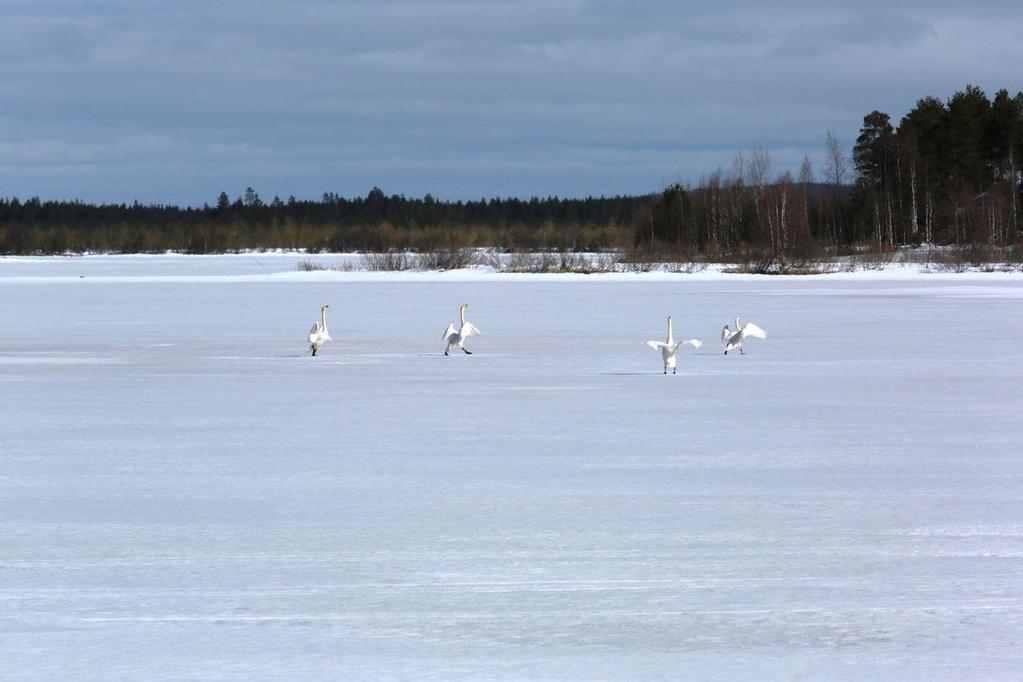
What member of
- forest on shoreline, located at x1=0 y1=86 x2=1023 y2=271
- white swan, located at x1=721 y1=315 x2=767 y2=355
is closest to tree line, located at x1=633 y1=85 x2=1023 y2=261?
forest on shoreline, located at x1=0 y1=86 x2=1023 y2=271

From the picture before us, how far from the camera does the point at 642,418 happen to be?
1023 cm

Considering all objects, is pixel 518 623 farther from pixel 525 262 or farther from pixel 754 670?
pixel 525 262

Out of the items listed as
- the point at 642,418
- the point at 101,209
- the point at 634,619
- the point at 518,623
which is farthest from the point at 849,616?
the point at 101,209

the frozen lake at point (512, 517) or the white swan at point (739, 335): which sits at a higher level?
the white swan at point (739, 335)

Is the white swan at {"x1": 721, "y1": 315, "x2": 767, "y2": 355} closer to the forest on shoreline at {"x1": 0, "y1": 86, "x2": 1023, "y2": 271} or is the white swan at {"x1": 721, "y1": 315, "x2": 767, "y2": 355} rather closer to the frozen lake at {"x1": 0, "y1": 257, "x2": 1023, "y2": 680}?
the frozen lake at {"x1": 0, "y1": 257, "x2": 1023, "y2": 680}

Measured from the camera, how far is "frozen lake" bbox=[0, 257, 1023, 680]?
4.53 metres

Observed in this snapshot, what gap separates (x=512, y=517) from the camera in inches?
258

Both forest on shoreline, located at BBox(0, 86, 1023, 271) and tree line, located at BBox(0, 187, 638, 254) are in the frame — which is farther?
tree line, located at BBox(0, 187, 638, 254)

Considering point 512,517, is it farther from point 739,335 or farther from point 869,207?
point 869,207

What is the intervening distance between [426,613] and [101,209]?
181 metres

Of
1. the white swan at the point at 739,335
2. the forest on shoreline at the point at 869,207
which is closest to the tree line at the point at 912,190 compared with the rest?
the forest on shoreline at the point at 869,207

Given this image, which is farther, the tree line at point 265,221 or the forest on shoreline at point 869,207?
the tree line at point 265,221

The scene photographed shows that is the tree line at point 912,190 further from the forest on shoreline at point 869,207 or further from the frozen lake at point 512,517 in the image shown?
the frozen lake at point 512,517

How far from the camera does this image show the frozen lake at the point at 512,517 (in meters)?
4.53
